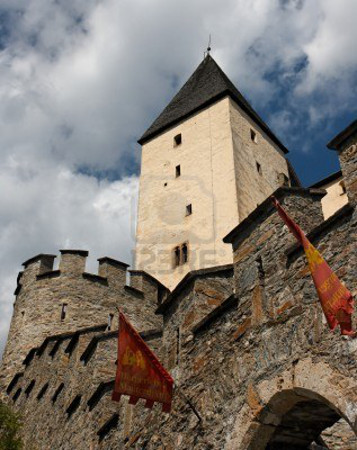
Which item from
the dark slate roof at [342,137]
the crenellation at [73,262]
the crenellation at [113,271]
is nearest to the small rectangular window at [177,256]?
the crenellation at [113,271]

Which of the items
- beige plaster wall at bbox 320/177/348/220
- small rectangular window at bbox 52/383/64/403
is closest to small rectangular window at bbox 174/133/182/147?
beige plaster wall at bbox 320/177/348/220

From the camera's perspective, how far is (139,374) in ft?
21.0

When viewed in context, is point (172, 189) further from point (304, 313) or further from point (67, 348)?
point (304, 313)

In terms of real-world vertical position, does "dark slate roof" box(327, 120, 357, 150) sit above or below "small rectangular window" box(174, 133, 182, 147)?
below

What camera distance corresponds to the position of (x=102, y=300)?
1712 centimetres

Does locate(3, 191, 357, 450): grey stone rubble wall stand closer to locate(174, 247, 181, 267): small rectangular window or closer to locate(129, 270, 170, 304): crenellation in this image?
locate(129, 270, 170, 304): crenellation

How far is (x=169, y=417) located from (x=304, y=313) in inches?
100

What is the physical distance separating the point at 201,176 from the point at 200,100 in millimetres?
4792

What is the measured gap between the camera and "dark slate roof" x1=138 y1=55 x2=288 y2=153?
26219mm

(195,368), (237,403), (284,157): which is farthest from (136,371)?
(284,157)

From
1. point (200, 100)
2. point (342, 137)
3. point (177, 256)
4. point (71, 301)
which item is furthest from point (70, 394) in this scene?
point (200, 100)

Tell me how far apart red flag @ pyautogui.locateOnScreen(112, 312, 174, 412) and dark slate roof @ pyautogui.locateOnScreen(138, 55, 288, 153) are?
807 inches

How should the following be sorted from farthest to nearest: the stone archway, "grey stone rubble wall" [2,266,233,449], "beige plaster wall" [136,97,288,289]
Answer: "beige plaster wall" [136,97,288,289] < "grey stone rubble wall" [2,266,233,449] < the stone archway

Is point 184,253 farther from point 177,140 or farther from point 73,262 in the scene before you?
point 177,140
